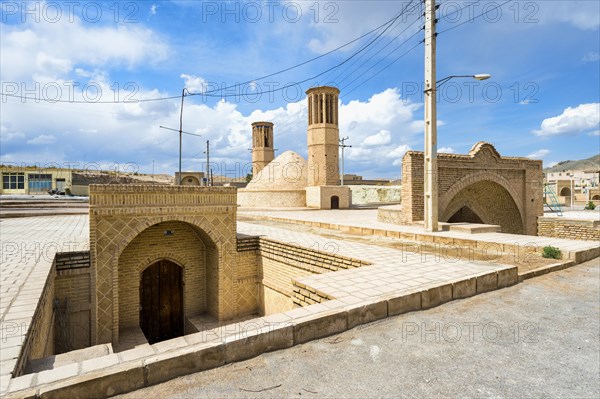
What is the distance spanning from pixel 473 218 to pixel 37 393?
15.7 m

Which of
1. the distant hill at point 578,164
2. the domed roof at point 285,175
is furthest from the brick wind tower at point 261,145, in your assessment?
the distant hill at point 578,164

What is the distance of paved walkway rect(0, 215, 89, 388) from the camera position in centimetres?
274

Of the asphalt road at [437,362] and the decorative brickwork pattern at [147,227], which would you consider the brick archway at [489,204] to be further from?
the asphalt road at [437,362]

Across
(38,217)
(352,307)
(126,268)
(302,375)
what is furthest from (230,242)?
→ (38,217)

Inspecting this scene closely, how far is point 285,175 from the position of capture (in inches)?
1185

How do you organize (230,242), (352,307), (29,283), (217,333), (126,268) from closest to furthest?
1. (217,333)
2. (352,307)
3. (29,283)
4. (126,268)
5. (230,242)

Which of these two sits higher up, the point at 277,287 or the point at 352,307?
the point at 352,307

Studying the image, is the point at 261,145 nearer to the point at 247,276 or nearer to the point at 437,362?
the point at 247,276

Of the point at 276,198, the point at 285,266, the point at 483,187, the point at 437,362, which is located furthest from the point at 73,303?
the point at 276,198

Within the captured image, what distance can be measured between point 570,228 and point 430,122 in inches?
325

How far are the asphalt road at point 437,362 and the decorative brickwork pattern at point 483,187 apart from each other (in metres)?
7.59

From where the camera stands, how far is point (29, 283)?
460 cm

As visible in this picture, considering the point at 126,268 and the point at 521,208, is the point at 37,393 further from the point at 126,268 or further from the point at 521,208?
the point at 521,208

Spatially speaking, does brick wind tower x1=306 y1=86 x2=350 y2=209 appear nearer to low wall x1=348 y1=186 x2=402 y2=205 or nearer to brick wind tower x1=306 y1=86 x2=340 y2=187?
brick wind tower x1=306 y1=86 x2=340 y2=187
